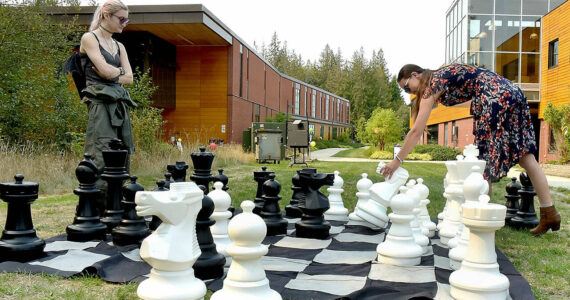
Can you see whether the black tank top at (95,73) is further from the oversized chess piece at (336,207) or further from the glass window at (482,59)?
the glass window at (482,59)

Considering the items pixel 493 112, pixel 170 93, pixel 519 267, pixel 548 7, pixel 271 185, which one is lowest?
pixel 519 267

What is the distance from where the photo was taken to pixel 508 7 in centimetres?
1936

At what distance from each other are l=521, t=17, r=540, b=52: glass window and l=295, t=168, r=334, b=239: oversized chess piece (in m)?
19.6

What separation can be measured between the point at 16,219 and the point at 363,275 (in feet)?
5.77

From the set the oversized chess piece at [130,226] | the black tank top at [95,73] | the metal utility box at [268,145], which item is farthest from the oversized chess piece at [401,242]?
the metal utility box at [268,145]

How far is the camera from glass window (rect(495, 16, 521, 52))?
62.7ft

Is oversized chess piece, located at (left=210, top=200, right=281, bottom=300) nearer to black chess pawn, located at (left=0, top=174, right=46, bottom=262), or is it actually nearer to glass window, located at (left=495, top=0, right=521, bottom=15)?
black chess pawn, located at (left=0, top=174, right=46, bottom=262)

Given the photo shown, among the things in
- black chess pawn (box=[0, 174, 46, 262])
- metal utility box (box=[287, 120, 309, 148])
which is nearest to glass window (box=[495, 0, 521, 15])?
metal utility box (box=[287, 120, 309, 148])

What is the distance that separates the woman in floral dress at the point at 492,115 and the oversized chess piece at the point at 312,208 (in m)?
0.60

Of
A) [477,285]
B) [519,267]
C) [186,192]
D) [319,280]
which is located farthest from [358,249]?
[186,192]

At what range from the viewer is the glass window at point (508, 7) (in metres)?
19.2

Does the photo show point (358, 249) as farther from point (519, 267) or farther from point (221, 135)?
point (221, 135)

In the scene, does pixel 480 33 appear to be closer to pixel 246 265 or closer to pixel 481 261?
pixel 481 261

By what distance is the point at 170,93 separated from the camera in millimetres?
16953
